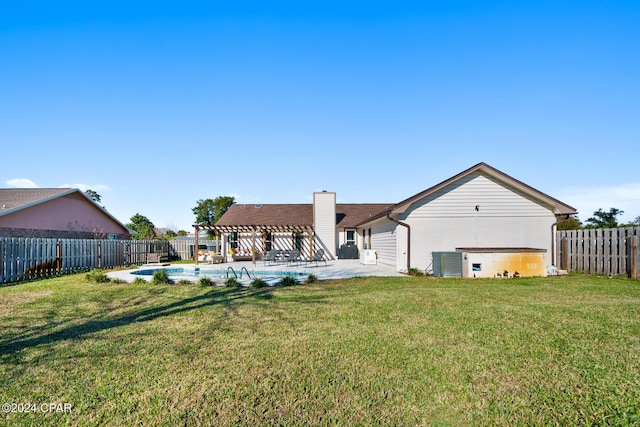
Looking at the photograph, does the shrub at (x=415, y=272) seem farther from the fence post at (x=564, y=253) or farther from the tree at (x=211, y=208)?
the tree at (x=211, y=208)

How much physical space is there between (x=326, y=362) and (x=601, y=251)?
47.3 feet

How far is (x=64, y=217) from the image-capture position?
23422 mm

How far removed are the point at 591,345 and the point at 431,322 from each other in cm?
226

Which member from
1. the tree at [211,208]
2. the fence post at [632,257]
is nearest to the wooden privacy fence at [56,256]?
the fence post at [632,257]

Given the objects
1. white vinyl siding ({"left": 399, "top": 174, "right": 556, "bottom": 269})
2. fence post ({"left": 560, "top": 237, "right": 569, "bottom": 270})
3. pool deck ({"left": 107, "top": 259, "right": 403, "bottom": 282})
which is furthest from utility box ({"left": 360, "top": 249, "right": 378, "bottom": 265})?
fence post ({"left": 560, "top": 237, "right": 569, "bottom": 270})

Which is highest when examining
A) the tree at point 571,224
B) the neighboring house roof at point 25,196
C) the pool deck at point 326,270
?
the neighboring house roof at point 25,196

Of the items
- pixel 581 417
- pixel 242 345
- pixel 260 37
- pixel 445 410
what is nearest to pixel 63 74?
pixel 260 37

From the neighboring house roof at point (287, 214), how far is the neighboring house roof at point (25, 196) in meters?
10.5

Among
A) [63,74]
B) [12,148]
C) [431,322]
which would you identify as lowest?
[431,322]

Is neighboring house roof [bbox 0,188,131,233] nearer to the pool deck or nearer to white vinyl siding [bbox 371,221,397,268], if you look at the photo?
the pool deck

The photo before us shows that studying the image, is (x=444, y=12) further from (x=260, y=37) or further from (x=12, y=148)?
(x=12, y=148)

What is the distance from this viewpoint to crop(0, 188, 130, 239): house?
19016 mm

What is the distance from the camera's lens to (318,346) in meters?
4.90

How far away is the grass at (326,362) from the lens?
3119 mm
